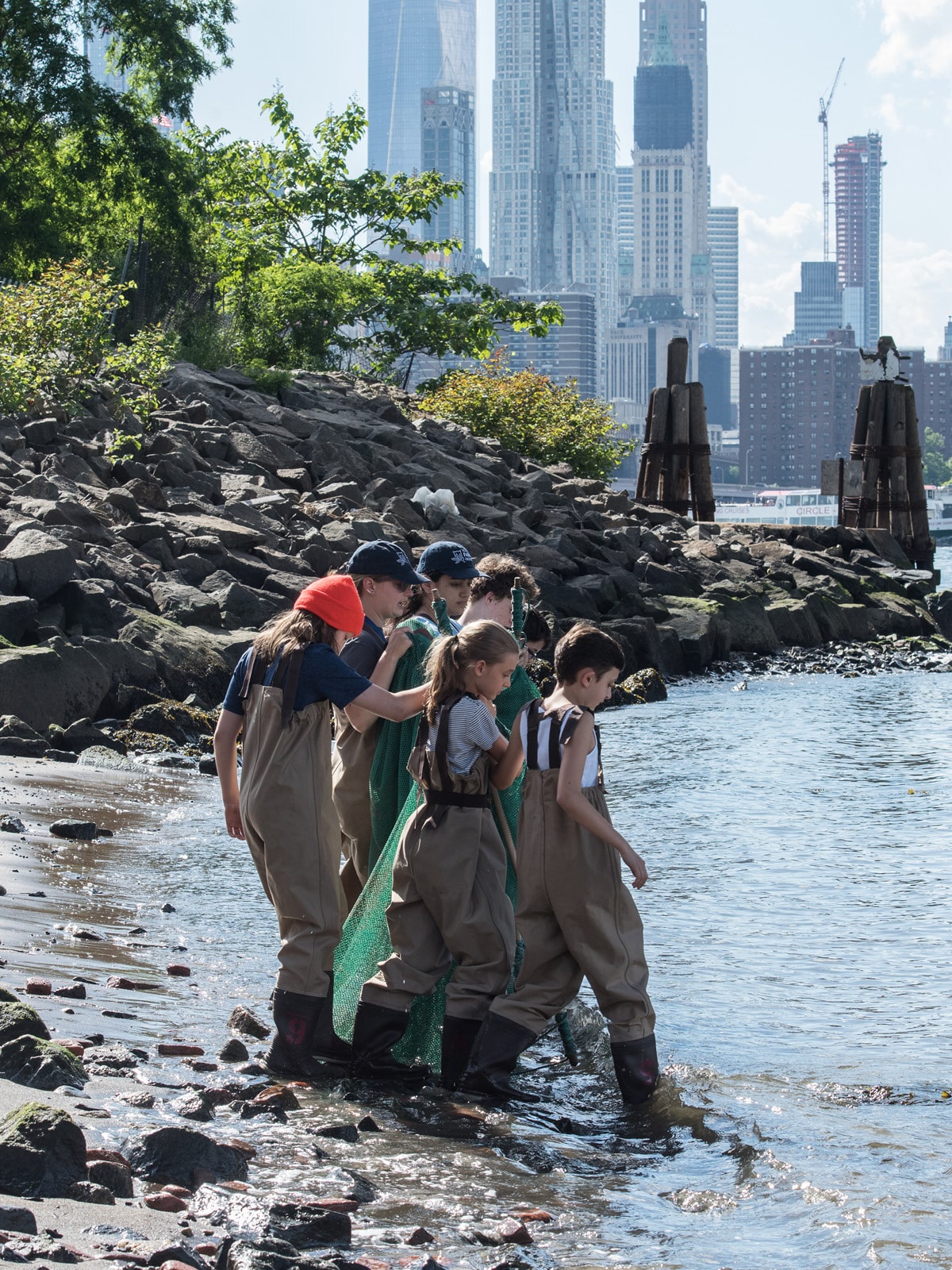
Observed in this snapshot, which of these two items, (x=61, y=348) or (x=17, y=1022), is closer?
(x=17, y=1022)

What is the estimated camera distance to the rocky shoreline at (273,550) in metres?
12.4

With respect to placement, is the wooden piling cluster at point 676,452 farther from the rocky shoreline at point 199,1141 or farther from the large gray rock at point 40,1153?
the large gray rock at point 40,1153

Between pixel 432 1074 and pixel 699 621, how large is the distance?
1751 cm

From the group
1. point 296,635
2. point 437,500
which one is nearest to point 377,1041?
point 296,635

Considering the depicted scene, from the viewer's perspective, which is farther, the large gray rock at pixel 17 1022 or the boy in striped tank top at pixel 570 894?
the boy in striped tank top at pixel 570 894

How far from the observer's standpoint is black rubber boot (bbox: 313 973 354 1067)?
5078 mm

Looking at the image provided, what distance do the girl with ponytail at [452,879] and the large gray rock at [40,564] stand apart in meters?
8.37

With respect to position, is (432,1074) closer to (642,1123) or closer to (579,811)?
(642,1123)

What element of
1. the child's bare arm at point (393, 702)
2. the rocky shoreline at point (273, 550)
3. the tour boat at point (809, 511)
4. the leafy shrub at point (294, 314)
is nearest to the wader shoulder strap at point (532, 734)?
the child's bare arm at point (393, 702)

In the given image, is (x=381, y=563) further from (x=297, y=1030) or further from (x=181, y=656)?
(x=181, y=656)

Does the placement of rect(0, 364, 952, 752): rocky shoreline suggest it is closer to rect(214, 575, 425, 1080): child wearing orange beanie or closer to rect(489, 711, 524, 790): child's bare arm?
rect(214, 575, 425, 1080): child wearing orange beanie

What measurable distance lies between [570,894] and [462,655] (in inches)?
32.7

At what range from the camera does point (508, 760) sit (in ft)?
16.0

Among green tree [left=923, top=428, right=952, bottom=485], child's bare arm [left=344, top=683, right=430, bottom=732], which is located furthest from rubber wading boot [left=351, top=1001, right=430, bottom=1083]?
green tree [left=923, top=428, right=952, bottom=485]
